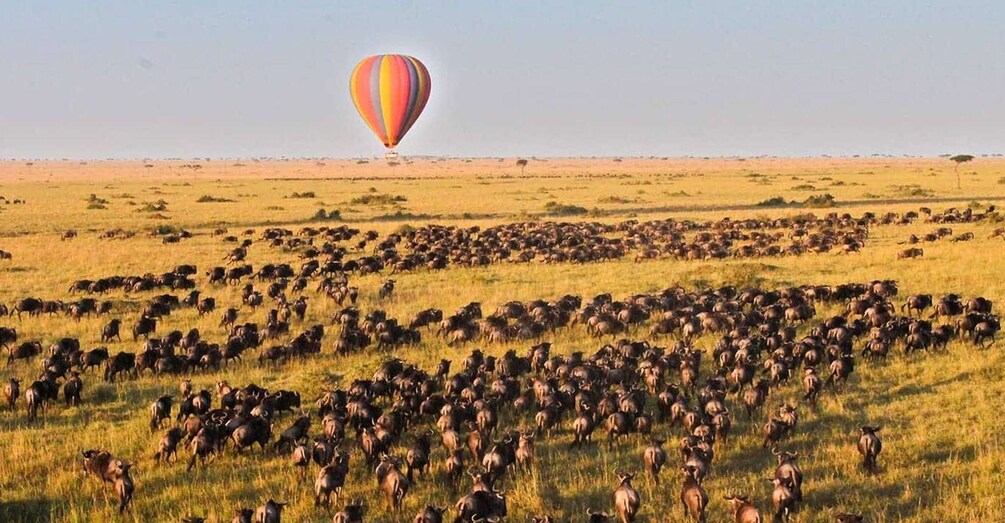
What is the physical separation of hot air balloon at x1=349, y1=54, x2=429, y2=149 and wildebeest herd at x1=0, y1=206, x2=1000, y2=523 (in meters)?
21.2

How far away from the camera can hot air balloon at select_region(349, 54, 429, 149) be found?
4688 centimetres

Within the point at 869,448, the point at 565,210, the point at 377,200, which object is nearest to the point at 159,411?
the point at 869,448

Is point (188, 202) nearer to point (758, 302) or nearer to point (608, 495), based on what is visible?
point (758, 302)

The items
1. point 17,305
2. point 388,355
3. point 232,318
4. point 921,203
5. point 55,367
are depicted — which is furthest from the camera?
point 921,203

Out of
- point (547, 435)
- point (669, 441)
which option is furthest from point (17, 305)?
point (669, 441)

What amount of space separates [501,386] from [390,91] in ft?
114

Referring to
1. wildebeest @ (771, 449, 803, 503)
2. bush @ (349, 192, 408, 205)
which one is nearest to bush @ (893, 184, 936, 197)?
bush @ (349, 192, 408, 205)

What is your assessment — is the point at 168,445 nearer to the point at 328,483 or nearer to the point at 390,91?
the point at 328,483

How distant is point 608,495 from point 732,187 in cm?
8360

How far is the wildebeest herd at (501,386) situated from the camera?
1099 cm

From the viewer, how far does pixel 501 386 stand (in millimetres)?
14609

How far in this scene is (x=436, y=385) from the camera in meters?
15.3

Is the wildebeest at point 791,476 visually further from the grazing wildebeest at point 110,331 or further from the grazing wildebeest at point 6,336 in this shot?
the grazing wildebeest at point 6,336

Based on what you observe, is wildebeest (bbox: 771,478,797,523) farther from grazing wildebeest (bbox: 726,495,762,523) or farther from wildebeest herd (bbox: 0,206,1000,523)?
grazing wildebeest (bbox: 726,495,762,523)
